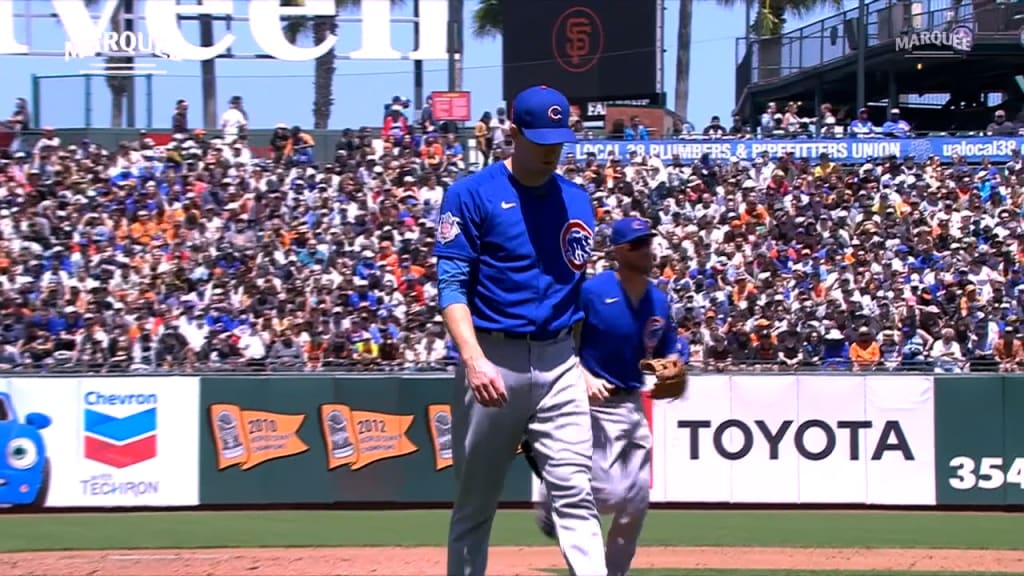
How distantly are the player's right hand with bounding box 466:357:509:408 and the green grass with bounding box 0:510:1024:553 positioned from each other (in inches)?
257

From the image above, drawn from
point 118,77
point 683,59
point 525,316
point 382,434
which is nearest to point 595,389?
point 525,316

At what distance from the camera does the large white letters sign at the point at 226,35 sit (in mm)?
25422

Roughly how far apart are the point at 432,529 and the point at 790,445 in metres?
3.85

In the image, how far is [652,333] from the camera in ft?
24.8

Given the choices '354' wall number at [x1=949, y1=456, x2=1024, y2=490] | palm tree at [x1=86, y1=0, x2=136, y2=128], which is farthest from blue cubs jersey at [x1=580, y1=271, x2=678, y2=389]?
palm tree at [x1=86, y1=0, x2=136, y2=128]

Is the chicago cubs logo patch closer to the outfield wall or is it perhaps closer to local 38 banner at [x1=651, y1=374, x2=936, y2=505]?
the outfield wall

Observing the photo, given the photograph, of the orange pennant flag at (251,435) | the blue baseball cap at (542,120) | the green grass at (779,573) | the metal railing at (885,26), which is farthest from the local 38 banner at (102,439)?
the metal railing at (885,26)

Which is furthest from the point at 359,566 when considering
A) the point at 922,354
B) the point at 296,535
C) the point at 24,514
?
the point at 922,354

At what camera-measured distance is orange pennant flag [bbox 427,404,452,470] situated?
1437cm

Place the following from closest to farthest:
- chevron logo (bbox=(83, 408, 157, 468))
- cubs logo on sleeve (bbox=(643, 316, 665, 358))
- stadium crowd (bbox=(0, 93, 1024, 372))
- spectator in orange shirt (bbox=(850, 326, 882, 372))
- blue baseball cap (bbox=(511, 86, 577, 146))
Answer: blue baseball cap (bbox=(511, 86, 577, 146)) < cubs logo on sleeve (bbox=(643, 316, 665, 358)) < chevron logo (bbox=(83, 408, 157, 468)) < spectator in orange shirt (bbox=(850, 326, 882, 372)) < stadium crowd (bbox=(0, 93, 1024, 372))

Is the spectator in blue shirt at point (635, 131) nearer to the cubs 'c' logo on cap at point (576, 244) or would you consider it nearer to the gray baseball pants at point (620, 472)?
the gray baseball pants at point (620, 472)

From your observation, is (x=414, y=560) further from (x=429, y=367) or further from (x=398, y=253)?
(x=398, y=253)

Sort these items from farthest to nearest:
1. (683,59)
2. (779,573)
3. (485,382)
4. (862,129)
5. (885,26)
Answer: (683,59)
(885,26)
(862,129)
(779,573)
(485,382)

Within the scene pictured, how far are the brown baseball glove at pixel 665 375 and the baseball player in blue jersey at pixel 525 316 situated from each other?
1.72 meters
